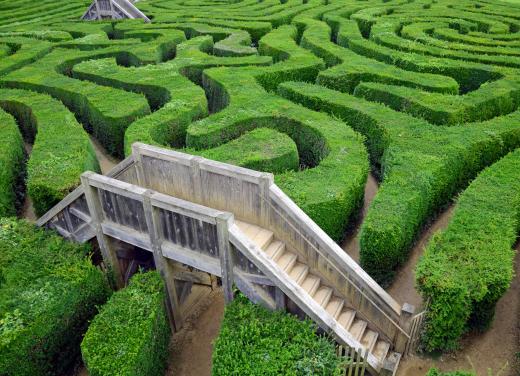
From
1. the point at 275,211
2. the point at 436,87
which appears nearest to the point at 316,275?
the point at 275,211

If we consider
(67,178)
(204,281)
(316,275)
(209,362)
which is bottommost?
(209,362)

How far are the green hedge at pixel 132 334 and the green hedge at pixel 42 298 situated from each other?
3.48 ft

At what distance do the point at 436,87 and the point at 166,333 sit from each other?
14.4m

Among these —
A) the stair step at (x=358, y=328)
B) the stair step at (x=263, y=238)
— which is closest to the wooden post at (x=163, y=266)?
the stair step at (x=263, y=238)

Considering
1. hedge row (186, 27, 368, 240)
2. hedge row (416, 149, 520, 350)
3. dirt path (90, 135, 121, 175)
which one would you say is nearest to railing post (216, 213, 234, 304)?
hedge row (186, 27, 368, 240)

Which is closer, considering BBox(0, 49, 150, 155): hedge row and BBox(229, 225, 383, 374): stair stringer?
BBox(229, 225, 383, 374): stair stringer

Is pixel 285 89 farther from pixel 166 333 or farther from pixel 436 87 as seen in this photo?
pixel 166 333

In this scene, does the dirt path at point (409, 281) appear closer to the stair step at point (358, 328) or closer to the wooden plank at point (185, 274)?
the stair step at point (358, 328)

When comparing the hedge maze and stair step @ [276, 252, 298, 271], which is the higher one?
the hedge maze

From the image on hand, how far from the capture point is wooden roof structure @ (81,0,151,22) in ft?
Answer: 107

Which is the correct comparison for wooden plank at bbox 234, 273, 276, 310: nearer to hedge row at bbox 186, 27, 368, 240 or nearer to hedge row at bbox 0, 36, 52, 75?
hedge row at bbox 186, 27, 368, 240

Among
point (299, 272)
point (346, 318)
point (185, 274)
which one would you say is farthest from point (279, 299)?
point (185, 274)

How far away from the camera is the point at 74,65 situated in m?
23.2

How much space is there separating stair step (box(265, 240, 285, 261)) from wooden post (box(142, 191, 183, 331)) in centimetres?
279
